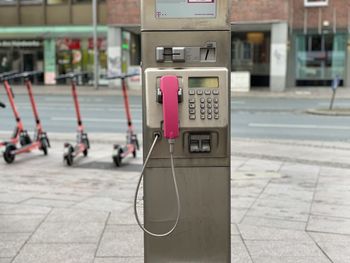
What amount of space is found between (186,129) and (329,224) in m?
2.94

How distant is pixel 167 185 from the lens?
345 centimetres

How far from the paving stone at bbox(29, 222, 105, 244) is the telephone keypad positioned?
2194mm

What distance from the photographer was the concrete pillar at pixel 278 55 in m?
31.5

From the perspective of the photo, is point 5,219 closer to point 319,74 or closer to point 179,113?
point 179,113

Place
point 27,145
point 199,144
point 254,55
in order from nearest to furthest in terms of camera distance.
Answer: point 199,144, point 27,145, point 254,55

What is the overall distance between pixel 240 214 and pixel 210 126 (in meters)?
2.84

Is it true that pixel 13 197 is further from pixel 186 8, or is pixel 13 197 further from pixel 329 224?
pixel 186 8

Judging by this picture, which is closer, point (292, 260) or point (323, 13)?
point (292, 260)

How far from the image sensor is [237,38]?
37438 mm

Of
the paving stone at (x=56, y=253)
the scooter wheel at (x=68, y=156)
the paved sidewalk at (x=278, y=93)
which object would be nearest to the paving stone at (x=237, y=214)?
the paving stone at (x=56, y=253)

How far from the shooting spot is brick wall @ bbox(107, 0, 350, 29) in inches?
1232

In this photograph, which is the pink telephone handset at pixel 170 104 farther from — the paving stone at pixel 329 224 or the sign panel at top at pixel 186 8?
the paving stone at pixel 329 224

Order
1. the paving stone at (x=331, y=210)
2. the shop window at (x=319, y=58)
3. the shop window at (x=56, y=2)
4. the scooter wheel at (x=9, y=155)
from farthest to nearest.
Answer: the shop window at (x=56, y=2) < the shop window at (x=319, y=58) < the scooter wheel at (x=9, y=155) < the paving stone at (x=331, y=210)

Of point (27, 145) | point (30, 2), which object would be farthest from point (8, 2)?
point (27, 145)
